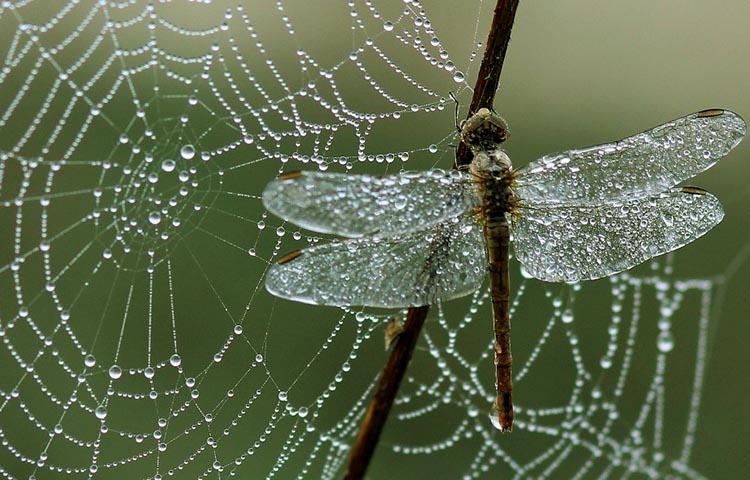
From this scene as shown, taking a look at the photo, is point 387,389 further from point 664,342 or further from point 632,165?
point 664,342

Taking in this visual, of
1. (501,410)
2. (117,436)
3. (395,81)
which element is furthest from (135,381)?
(395,81)

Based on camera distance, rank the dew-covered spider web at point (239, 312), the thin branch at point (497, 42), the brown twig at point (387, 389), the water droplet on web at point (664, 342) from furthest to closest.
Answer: the water droplet on web at point (664, 342)
the dew-covered spider web at point (239, 312)
the brown twig at point (387, 389)
the thin branch at point (497, 42)

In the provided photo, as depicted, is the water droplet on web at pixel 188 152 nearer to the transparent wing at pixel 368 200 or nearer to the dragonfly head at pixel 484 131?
the transparent wing at pixel 368 200

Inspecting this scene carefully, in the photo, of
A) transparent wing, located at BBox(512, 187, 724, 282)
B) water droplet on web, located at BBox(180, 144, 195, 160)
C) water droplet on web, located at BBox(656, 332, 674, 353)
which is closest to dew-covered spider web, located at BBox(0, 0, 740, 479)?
water droplet on web, located at BBox(180, 144, 195, 160)

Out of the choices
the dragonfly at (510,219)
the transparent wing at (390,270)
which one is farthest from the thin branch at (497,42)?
the transparent wing at (390,270)

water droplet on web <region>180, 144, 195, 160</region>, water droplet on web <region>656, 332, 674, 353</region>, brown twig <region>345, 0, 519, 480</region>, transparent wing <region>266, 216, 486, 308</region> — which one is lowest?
brown twig <region>345, 0, 519, 480</region>

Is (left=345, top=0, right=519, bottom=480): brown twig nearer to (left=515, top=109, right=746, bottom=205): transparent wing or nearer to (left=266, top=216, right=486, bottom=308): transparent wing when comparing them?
(left=266, top=216, right=486, bottom=308): transparent wing

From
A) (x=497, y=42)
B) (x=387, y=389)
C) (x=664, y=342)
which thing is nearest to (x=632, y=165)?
(x=497, y=42)
